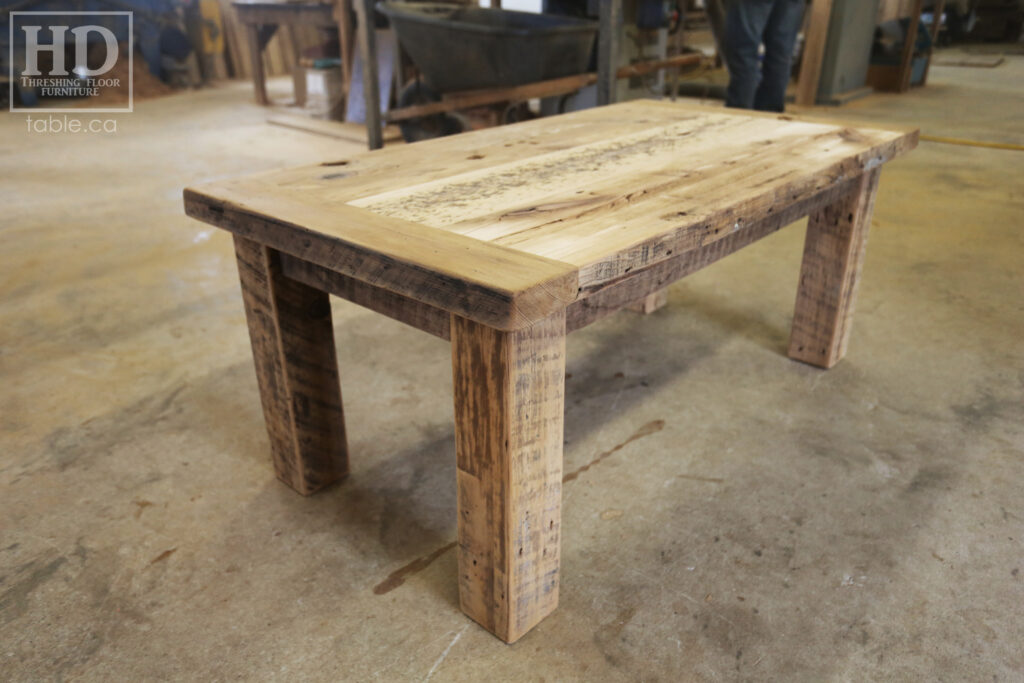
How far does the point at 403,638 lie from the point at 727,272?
5.72ft

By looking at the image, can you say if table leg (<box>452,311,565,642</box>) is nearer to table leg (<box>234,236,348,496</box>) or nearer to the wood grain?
the wood grain

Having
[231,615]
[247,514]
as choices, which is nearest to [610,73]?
[247,514]

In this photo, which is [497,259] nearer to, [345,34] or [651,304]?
[651,304]

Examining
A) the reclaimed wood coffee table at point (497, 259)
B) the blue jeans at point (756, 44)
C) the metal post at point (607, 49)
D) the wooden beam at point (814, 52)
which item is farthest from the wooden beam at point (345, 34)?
the reclaimed wood coffee table at point (497, 259)

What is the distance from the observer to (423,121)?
403 cm

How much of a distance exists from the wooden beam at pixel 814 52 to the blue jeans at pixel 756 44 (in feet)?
4.48

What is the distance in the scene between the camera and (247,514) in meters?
1.31

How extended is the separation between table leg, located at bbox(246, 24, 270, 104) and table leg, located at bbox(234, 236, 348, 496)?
4.58m

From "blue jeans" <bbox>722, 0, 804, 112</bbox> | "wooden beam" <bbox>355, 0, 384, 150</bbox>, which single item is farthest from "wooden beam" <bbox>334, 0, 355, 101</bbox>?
"blue jeans" <bbox>722, 0, 804, 112</bbox>

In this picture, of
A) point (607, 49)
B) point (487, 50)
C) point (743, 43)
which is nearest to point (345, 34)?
point (487, 50)

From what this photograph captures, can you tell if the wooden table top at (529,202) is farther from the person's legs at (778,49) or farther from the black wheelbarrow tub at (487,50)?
the person's legs at (778,49)

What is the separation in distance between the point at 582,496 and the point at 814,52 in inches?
189

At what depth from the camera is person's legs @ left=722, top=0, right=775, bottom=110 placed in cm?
349

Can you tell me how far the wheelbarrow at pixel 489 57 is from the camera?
3344 millimetres
